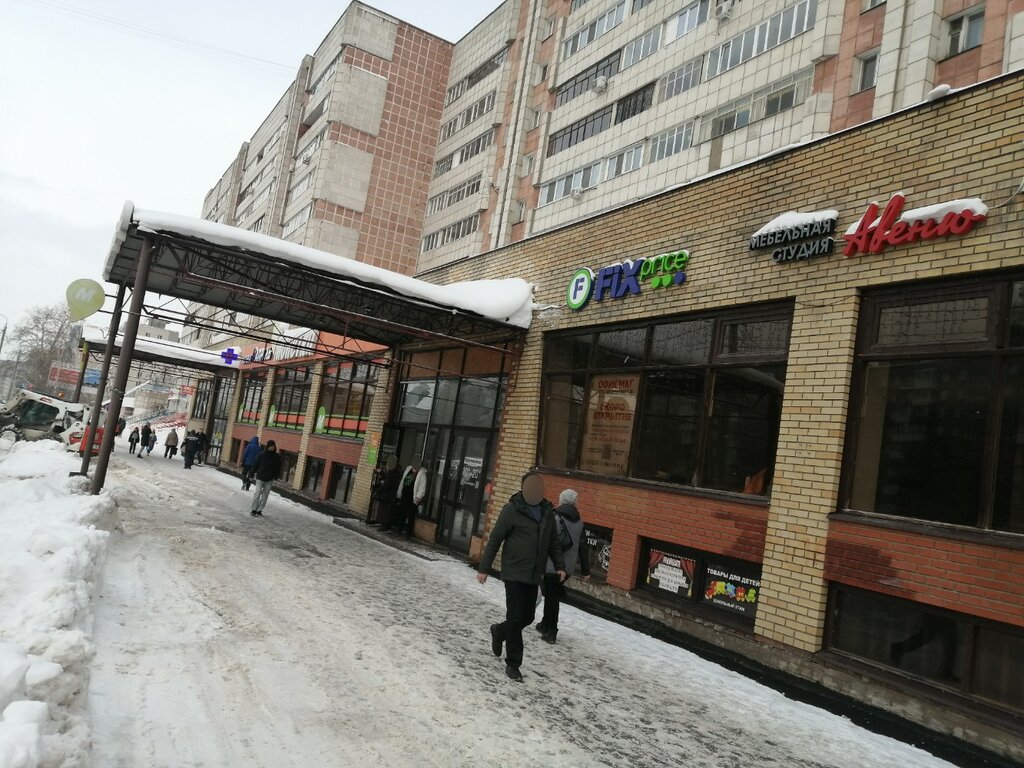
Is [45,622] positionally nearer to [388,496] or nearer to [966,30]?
[388,496]

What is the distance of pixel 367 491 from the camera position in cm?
1688

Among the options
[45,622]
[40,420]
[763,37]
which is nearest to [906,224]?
[45,622]

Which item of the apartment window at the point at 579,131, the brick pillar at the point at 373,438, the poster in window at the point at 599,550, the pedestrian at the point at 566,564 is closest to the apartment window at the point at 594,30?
the apartment window at the point at 579,131

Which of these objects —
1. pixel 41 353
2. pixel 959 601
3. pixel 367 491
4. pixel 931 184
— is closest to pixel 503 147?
pixel 367 491

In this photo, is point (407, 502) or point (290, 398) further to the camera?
point (290, 398)

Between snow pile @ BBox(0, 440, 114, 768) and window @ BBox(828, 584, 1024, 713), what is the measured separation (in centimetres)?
643

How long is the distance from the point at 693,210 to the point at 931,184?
126 inches

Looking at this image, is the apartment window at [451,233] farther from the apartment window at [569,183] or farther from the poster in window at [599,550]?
the poster in window at [599,550]

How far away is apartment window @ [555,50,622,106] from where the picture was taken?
3116 cm

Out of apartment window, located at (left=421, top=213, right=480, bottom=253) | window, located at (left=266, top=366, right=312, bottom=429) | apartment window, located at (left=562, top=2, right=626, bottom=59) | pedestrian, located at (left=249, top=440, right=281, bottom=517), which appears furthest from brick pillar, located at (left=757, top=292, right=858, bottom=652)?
apartment window, located at (left=421, top=213, right=480, bottom=253)

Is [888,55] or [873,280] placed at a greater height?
[888,55]

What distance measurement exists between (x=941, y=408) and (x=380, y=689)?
5694 mm

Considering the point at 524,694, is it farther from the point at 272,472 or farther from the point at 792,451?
the point at 272,472

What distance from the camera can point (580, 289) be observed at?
10938 millimetres
